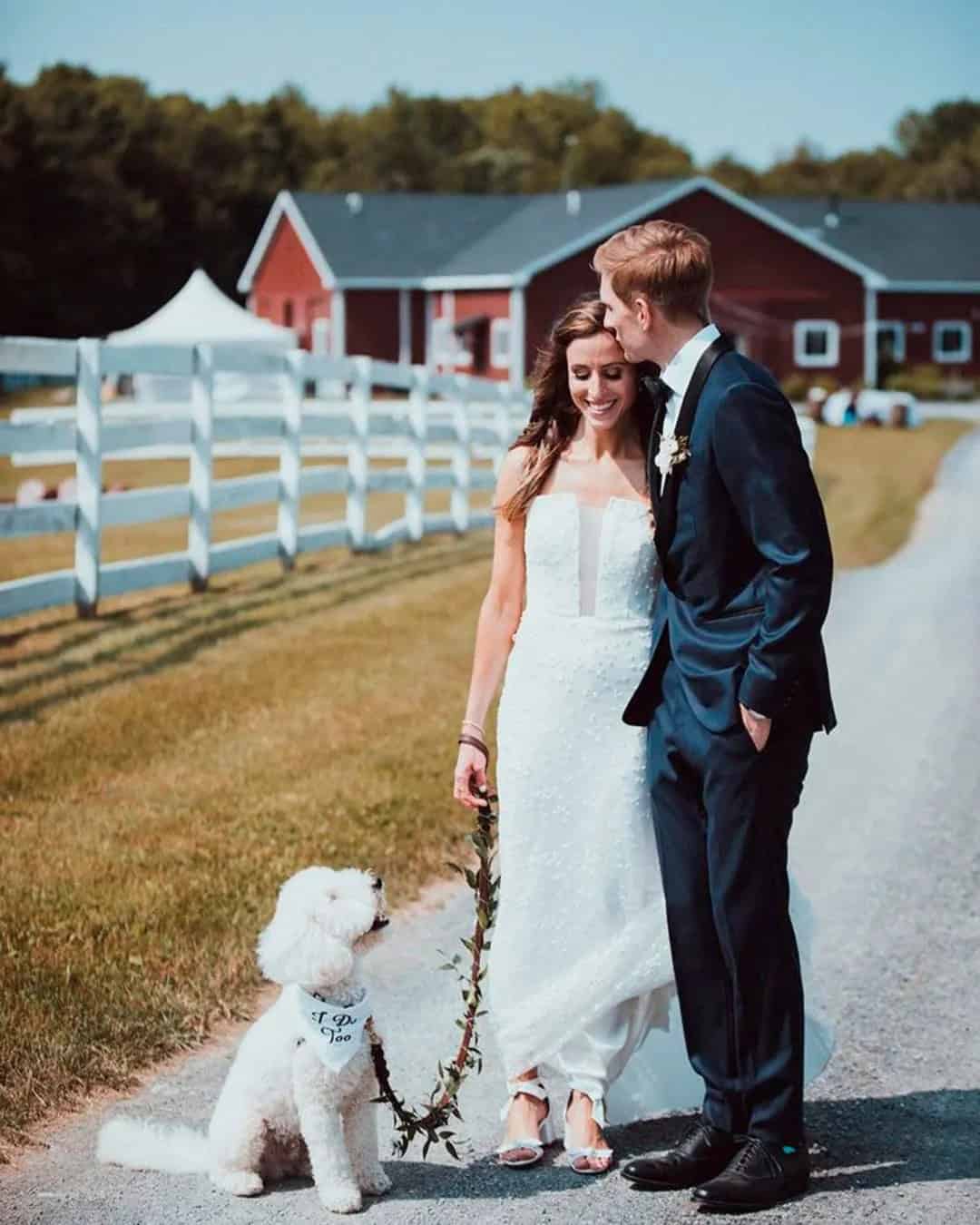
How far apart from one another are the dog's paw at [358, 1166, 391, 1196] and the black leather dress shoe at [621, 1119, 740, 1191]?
51 cm

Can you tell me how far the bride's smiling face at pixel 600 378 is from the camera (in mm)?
4098

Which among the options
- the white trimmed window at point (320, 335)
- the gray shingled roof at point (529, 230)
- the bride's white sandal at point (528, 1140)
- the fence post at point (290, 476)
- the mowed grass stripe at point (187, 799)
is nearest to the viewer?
the bride's white sandal at point (528, 1140)

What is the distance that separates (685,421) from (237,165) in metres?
74.8

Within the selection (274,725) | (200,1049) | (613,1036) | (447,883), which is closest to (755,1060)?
(613,1036)

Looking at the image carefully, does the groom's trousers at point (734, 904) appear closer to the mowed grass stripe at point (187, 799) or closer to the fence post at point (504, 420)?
the mowed grass stripe at point (187, 799)

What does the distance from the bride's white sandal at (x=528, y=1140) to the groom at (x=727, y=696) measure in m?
0.25

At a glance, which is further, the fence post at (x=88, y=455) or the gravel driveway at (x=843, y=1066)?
the fence post at (x=88, y=455)

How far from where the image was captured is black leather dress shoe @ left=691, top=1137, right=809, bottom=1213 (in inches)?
151

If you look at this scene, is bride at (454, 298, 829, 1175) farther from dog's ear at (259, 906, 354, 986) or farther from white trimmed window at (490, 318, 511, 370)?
white trimmed window at (490, 318, 511, 370)

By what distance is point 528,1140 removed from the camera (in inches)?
164

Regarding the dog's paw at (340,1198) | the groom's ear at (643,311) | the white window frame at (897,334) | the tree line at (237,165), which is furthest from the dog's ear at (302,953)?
the white window frame at (897,334)

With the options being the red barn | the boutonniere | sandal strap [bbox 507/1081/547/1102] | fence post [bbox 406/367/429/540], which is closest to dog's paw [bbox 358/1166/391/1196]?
sandal strap [bbox 507/1081/547/1102]

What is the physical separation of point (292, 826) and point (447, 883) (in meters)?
0.67

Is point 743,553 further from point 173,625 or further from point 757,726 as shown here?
point 173,625
